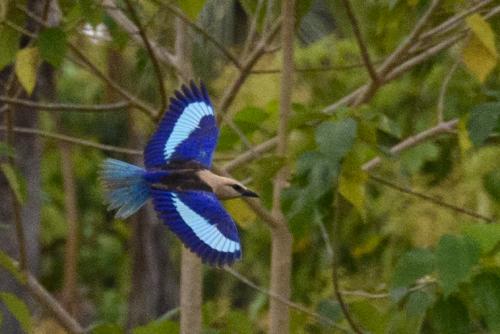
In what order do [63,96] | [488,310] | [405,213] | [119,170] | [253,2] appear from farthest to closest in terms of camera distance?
[63,96] → [405,213] → [253,2] → [488,310] → [119,170]

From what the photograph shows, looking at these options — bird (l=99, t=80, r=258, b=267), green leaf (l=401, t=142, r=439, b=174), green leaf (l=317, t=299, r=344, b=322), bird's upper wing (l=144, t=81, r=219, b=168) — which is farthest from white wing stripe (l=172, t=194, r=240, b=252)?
green leaf (l=401, t=142, r=439, b=174)

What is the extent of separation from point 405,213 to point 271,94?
48cm

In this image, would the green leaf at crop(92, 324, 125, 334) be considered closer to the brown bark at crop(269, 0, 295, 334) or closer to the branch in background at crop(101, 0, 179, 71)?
the brown bark at crop(269, 0, 295, 334)

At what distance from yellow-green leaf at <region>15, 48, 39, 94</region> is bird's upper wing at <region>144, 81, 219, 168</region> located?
0.33 meters

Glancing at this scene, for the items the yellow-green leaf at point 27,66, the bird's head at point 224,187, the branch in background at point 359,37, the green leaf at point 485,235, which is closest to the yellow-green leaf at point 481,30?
the branch in background at point 359,37

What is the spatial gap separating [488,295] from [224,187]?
0.40m

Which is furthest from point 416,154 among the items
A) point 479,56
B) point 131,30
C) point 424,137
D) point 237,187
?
point 237,187

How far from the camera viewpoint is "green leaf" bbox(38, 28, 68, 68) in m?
1.63

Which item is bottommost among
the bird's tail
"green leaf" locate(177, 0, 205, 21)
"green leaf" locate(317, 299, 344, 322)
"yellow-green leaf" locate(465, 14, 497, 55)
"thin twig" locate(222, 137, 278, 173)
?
"green leaf" locate(317, 299, 344, 322)

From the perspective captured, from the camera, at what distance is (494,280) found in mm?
1520

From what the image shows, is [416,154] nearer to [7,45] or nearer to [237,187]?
[7,45]

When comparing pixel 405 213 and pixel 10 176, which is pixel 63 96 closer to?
pixel 405 213

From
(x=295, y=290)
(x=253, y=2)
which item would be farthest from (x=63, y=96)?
(x=253, y=2)

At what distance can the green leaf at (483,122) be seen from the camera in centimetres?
157
